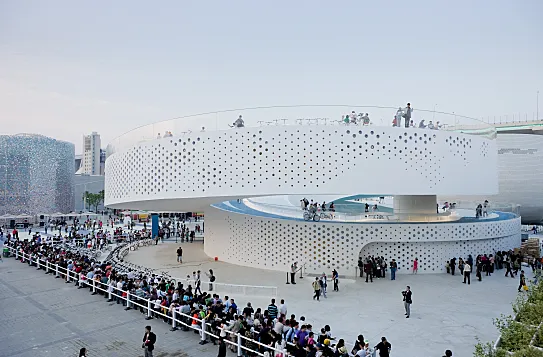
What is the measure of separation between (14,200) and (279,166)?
164ft

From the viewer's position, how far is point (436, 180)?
57.9ft

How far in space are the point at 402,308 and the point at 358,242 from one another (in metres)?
5.51

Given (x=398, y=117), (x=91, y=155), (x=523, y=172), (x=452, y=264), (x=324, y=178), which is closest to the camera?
(x=324, y=178)

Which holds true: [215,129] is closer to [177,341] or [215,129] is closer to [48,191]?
[177,341]

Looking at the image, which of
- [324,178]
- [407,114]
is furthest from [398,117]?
[324,178]

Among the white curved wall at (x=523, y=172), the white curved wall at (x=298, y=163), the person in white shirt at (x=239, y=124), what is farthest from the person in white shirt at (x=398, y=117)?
the white curved wall at (x=523, y=172)

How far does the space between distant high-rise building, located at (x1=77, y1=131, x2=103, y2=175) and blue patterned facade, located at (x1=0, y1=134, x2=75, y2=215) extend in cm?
8156

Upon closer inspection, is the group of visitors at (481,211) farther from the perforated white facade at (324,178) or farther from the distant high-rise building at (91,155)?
the distant high-rise building at (91,155)

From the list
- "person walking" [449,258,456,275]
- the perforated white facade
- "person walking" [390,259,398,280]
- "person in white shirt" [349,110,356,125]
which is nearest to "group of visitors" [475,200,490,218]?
the perforated white facade

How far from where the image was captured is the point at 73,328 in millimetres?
10523

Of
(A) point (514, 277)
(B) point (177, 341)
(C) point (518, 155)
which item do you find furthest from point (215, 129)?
(C) point (518, 155)

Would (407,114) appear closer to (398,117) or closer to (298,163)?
(398,117)

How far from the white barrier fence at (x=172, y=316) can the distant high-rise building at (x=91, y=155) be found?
429 ft

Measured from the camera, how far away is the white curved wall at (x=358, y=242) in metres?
18.1
